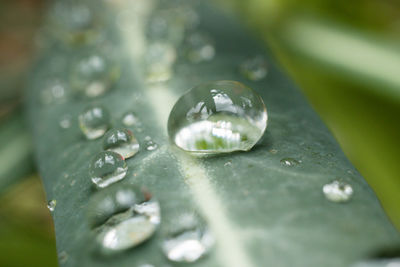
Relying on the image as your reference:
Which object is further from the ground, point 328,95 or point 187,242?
point 187,242

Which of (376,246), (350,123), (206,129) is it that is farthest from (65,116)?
(350,123)

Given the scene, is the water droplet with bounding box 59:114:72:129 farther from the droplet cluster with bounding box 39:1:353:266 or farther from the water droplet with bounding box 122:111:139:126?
the water droplet with bounding box 122:111:139:126

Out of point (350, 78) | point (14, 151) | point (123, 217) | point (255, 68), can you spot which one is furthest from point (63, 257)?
point (350, 78)

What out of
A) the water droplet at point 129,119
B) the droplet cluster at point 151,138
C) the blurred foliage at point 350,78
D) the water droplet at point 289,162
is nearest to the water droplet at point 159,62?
the droplet cluster at point 151,138

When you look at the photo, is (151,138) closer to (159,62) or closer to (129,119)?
(129,119)

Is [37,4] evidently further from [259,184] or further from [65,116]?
[259,184]

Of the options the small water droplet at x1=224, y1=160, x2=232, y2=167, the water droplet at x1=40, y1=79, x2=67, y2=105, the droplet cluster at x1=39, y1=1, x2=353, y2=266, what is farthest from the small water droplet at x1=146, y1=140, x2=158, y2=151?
the water droplet at x1=40, y1=79, x2=67, y2=105

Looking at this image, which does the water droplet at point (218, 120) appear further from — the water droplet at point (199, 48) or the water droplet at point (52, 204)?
the water droplet at point (199, 48)
